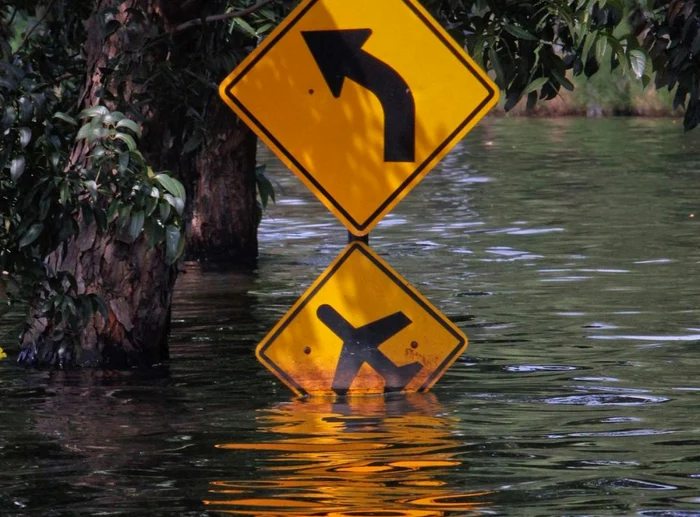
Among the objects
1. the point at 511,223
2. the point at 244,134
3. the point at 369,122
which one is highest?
the point at 369,122

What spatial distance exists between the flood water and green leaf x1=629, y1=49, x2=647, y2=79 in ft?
5.48

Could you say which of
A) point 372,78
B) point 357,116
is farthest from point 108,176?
point 372,78

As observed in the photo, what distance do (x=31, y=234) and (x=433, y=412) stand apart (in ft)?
7.25

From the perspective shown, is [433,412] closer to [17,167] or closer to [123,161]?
[123,161]

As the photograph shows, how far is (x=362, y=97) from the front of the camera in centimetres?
779

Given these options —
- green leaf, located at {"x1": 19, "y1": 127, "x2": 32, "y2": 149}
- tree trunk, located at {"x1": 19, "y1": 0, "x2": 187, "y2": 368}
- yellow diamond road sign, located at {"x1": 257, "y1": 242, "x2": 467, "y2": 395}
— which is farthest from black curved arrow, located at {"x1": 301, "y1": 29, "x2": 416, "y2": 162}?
tree trunk, located at {"x1": 19, "y1": 0, "x2": 187, "y2": 368}

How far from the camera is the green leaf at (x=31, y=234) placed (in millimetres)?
8719

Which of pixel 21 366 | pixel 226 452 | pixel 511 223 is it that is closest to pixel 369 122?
pixel 226 452

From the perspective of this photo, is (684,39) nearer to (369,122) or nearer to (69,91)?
(369,122)

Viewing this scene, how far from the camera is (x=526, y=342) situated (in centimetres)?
1125

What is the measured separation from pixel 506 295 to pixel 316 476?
6.96 meters

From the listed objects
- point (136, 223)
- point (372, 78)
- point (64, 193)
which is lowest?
point (136, 223)

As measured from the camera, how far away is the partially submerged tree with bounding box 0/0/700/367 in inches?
344

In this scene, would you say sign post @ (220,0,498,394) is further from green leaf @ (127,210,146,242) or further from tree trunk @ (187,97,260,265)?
tree trunk @ (187,97,260,265)
